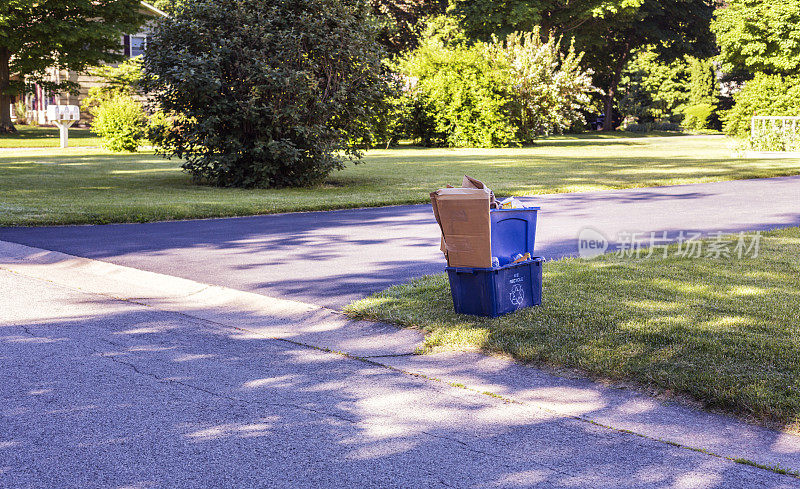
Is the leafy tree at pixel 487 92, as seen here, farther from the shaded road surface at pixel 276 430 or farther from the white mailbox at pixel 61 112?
the shaded road surface at pixel 276 430

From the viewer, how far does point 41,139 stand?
35281 millimetres

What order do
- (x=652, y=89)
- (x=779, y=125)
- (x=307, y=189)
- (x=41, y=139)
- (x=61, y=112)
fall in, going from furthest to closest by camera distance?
(x=652, y=89), (x=41, y=139), (x=779, y=125), (x=61, y=112), (x=307, y=189)

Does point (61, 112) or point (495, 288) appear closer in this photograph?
point (495, 288)

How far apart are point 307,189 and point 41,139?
74.7 ft

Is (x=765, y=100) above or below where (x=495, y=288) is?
above

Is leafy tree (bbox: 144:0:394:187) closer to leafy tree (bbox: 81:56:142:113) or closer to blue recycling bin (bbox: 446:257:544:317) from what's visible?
blue recycling bin (bbox: 446:257:544:317)

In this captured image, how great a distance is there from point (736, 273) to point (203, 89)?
36.7 ft

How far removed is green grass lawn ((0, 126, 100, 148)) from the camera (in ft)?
105

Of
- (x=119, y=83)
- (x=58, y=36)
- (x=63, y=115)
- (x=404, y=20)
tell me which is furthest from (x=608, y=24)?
(x=63, y=115)

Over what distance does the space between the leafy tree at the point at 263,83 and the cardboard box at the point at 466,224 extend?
35.6 ft

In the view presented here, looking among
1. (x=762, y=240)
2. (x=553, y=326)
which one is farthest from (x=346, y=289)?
(x=762, y=240)

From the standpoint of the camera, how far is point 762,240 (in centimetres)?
988

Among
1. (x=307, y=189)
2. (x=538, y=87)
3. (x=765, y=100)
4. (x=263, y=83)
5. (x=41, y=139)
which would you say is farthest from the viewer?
(x=765, y=100)

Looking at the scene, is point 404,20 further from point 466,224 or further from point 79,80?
point 466,224
